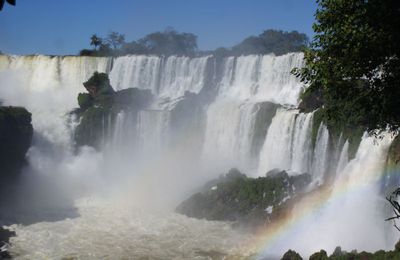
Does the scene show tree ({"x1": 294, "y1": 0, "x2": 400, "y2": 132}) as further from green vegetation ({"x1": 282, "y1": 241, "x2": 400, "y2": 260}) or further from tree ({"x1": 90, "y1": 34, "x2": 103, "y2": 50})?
tree ({"x1": 90, "y1": 34, "x2": 103, "y2": 50})

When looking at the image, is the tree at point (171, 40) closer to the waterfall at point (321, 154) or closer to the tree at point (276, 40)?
the tree at point (276, 40)

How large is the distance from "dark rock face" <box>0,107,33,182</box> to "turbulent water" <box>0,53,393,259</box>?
7.67ft

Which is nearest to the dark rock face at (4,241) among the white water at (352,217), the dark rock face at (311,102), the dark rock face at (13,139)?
the dark rock face at (13,139)

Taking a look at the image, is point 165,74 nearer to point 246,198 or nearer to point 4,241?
point 246,198

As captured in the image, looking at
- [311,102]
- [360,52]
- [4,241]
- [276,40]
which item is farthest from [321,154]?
[276,40]

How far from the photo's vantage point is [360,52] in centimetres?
868

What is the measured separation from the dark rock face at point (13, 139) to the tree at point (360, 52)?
77.2 feet

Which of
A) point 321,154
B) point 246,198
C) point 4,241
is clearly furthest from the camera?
point 246,198

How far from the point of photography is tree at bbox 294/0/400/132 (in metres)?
8.41

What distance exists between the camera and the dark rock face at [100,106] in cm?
3741

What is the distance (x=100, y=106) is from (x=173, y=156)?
734 cm

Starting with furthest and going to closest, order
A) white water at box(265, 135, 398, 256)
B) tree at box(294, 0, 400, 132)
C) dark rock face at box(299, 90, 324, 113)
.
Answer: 1. dark rock face at box(299, 90, 324, 113)
2. white water at box(265, 135, 398, 256)
3. tree at box(294, 0, 400, 132)

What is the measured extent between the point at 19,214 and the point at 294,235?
14.6m

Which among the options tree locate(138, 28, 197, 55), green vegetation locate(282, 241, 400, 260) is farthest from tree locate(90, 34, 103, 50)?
green vegetation locate(282, 241, 400, 260)
